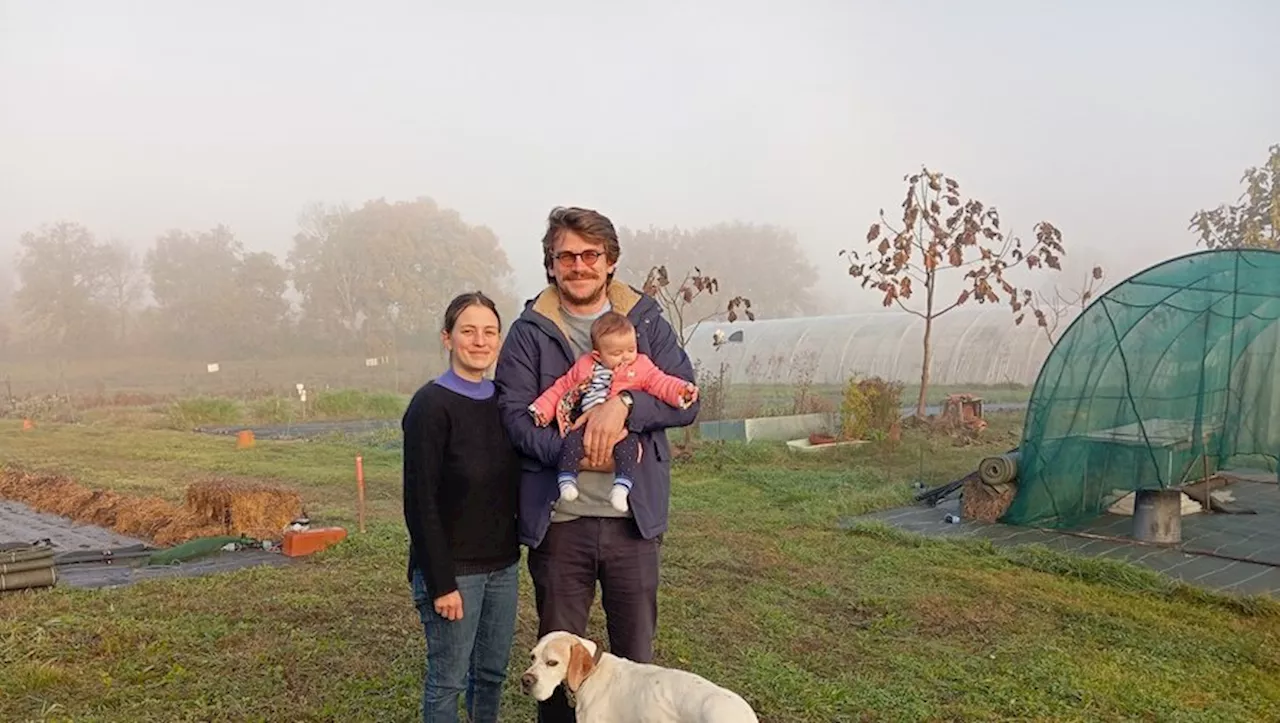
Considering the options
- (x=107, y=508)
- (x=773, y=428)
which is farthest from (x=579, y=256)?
(x=773, y=428)

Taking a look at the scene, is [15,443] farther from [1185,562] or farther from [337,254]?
[337,254]

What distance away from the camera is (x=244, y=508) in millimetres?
7457

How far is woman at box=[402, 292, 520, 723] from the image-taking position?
2.44 metres

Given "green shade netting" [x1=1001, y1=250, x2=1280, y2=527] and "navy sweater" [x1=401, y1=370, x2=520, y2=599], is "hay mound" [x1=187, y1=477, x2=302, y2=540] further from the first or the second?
"green shade netting" [x1=1001, y1=250, x2=1280, y2=527]

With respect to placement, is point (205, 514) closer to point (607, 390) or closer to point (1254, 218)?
point (607, 390)

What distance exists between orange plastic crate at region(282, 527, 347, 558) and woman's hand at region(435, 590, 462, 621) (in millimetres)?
4866

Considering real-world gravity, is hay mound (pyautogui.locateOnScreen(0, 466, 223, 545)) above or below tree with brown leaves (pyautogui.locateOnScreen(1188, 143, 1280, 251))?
below

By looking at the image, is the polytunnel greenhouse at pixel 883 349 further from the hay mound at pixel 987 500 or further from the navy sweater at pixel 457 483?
the navy sweater at pixel 457 483

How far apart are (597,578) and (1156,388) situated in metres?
6.61

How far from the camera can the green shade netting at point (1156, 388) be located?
729cm

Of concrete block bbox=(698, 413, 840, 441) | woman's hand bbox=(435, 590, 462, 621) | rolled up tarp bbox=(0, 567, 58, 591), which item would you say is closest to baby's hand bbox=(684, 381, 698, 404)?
woman's hand bbox=(435, 590, 462, 621)

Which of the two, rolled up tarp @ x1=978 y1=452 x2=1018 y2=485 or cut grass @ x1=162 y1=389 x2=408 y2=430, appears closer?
rolled up tarp @ x1=978 y1=452 x2=1018 y2=485

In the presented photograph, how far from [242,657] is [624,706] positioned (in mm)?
2784

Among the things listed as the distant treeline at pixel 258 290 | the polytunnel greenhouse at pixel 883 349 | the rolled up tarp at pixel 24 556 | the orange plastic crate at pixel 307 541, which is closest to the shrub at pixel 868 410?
the polytunnel greenhouse at pixel 883 349
